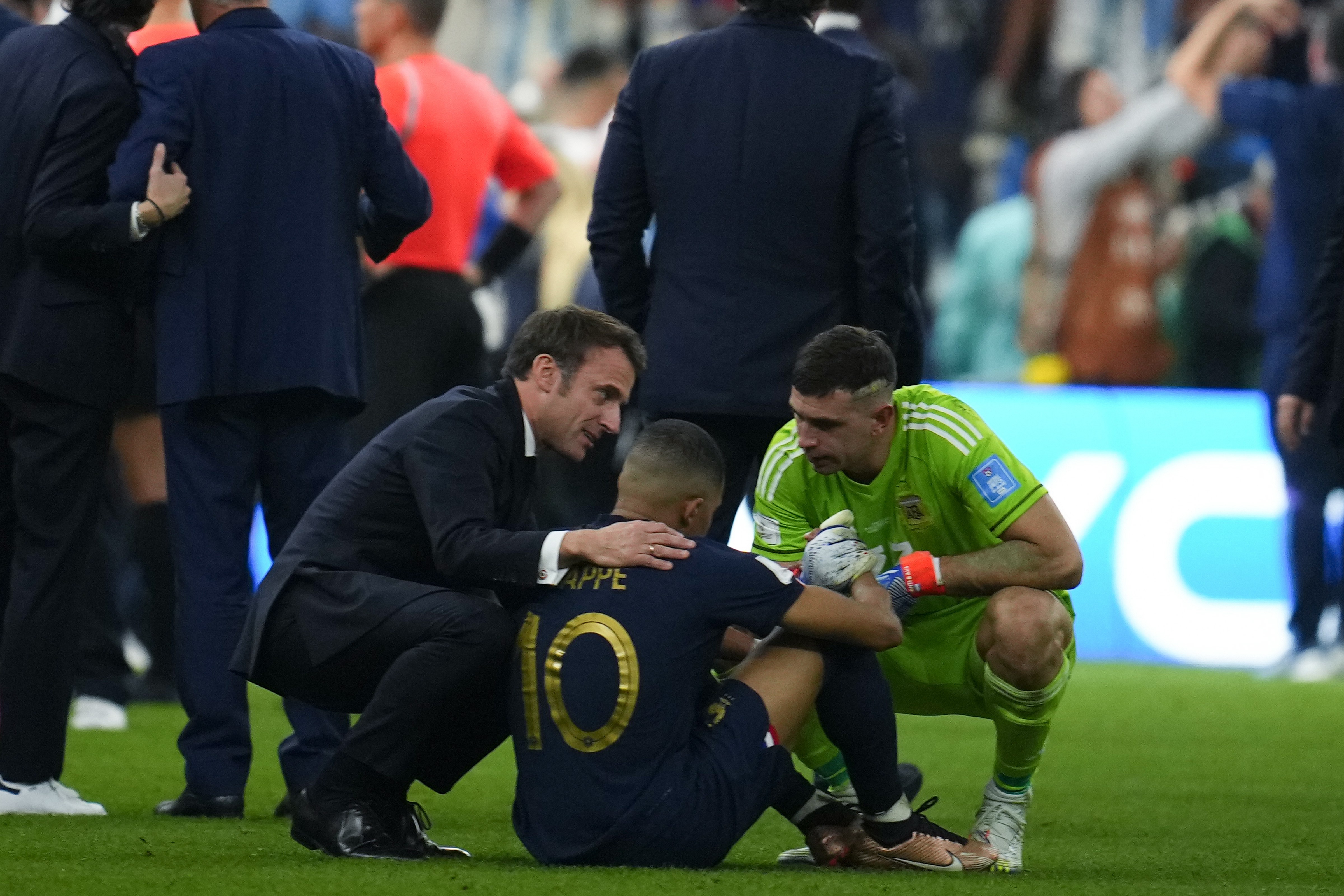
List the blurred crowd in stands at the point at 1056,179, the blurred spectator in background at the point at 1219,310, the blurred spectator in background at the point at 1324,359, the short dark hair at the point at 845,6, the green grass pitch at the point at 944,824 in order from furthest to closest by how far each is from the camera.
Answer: the blurred spectator in background at the point at 1219,310 → the blurred crowd in stands at the point at 1056,179 → the short dark hair at the point at 845,6 → the blurred spectator in background at the point at 1324,359 → the green grass pitch at the point at 944,824

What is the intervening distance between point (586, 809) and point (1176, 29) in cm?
974

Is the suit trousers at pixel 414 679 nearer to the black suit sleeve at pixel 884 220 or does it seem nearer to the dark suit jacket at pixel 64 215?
the dark suit jacket at pixel 64 215

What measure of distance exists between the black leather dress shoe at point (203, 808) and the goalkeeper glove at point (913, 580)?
150 centimetres

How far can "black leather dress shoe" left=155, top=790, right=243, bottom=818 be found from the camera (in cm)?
460

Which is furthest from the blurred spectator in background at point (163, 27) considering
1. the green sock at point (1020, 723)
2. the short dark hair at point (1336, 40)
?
the short dark hair at point (1336, 40)

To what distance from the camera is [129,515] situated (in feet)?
25.0

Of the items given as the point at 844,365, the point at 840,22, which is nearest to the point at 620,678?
the point at 844,365

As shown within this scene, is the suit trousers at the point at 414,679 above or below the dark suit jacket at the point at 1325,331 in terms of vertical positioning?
below

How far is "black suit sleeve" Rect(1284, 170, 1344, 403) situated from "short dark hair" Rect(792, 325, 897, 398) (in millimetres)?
1732

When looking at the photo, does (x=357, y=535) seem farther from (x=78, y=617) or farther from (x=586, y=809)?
(x=78, y=617)

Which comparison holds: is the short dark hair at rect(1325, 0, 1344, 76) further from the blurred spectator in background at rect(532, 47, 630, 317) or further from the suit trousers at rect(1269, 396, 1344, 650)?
the blurred spectator in background at rect(532, 47, 630, 317)

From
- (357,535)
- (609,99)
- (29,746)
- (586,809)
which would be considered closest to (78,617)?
(29,746)

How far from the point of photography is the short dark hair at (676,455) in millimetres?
3766

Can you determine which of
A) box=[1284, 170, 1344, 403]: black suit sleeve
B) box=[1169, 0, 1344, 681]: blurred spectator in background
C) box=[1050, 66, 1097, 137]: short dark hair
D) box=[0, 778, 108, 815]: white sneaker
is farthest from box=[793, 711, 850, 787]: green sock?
box=[1050, 66, 1097, 137]: short dark hair
